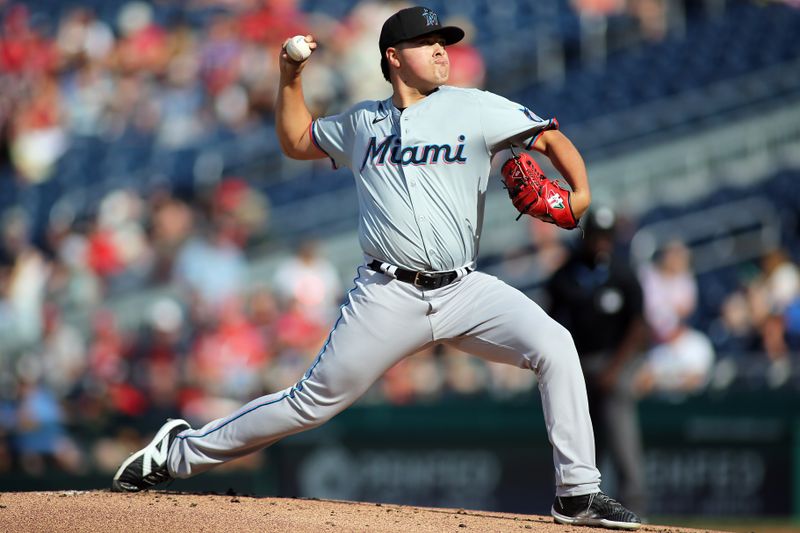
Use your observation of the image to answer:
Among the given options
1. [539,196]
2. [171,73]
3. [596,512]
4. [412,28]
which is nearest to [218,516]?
[596,512]

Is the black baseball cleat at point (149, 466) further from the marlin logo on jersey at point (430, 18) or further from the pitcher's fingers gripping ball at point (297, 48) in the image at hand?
the marlin logo on jersey at point (430, 18)

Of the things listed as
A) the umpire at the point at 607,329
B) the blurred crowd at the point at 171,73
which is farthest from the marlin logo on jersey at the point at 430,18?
the blurred crowd at the point at 171,73

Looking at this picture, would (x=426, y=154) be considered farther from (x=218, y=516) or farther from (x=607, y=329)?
(x=607, y=329)

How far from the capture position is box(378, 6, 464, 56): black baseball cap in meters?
4.21

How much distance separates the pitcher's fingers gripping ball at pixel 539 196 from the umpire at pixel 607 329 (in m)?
2.48

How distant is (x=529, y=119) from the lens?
418 cm


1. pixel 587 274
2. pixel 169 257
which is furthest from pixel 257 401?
pixel 169 257

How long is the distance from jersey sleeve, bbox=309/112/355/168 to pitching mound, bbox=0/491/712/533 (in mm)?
1241

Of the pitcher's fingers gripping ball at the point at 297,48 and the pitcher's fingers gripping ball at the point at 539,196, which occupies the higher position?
the pitcher's fingers gripping ball at the point at 297,48

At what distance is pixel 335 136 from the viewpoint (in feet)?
14.5

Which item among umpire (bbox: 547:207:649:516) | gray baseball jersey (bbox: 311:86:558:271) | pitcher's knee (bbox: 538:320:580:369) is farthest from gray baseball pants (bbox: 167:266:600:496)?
umpire (bbox: 547:207:649:516)

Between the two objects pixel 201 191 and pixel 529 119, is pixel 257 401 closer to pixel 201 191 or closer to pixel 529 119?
pixel 529 119

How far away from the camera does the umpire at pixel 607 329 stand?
6.60 m

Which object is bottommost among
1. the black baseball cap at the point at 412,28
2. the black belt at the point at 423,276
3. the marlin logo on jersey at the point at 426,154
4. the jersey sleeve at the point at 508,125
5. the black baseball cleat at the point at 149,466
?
the black baseball cleat at the point at 149,466
